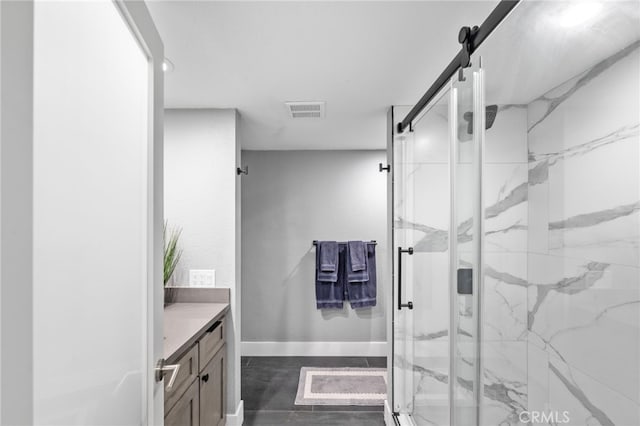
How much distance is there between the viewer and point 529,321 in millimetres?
1041

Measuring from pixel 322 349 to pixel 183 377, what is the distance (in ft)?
8.59

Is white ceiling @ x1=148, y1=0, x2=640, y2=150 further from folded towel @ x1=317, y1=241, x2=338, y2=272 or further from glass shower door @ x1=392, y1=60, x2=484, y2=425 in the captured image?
folded towel @ x1=317, y1=241, x2=338, y2=272

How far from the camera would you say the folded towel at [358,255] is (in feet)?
13.6

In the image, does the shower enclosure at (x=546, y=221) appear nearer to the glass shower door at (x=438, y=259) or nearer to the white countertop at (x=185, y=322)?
the glass shower door at (x=438, y=259)

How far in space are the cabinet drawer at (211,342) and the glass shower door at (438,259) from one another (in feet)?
3.92

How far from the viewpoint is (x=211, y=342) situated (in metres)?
2.30

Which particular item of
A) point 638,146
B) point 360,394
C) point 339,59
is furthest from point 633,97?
point 360,394

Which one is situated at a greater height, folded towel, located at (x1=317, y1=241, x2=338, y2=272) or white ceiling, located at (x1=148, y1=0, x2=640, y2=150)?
white ceiling, located at (x1=148, y1=0, x2=640, y2=150)

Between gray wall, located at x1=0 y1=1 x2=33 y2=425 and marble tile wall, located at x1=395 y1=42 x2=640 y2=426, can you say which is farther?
marble tile wall, located at x1=395 y1=42 x2=640 y2=426

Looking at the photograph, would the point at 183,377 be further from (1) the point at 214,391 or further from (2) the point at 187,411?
(1) the point at 214,391

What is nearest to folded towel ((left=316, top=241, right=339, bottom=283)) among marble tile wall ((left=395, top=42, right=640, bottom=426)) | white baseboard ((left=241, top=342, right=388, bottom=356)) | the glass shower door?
white baseboard ((left=241, top=342, right=388, bottom=356))

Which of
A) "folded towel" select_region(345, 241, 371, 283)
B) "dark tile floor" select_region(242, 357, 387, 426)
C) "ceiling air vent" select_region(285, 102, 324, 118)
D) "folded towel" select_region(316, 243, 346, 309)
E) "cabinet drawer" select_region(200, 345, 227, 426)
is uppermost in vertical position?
"ceiling air vent" select_region(285, 102, 324, 118)

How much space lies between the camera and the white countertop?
5.61ft

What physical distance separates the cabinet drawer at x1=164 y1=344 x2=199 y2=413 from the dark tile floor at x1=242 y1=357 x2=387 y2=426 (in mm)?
1163
